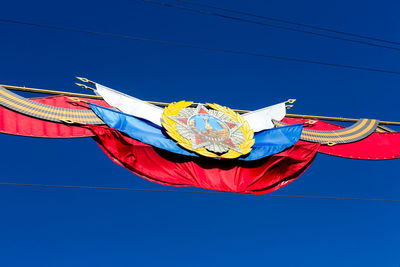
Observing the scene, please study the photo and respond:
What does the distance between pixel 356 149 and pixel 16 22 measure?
23.1 ft

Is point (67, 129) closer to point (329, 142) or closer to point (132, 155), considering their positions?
point (132, 155)

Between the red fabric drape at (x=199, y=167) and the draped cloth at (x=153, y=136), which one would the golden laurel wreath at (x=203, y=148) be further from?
the red fabric drape at (x=199, y=167)

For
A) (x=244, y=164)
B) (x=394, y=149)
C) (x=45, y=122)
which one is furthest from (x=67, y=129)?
(x=394, y=149)

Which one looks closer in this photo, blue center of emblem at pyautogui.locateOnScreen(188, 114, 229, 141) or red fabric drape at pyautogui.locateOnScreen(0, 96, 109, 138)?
red fabric drape at pyautogui.locateOnScreen(0, 96, 109, 138)

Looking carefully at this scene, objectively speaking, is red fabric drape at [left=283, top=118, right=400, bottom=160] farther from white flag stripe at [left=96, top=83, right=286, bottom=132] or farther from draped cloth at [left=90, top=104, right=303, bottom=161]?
white flag stripe at [left=96, top=83, right=286, bottom=132]

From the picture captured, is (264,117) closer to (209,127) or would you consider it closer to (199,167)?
(209,127)

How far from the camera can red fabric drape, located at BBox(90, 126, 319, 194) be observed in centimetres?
979

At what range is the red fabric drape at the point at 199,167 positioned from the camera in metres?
9.79

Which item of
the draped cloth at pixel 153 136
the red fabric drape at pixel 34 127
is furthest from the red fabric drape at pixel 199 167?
the red fabric drape at pixel 34 127

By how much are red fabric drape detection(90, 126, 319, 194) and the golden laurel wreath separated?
21 centimetres

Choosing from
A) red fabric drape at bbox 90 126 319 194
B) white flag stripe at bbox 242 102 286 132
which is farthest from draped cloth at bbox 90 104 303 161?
white flag stripe at bbox 242 102 286 132

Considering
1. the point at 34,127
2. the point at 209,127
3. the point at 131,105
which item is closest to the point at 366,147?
the point at 209,127

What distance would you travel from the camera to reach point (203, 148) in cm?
1001

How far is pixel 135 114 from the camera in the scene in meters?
10.3
